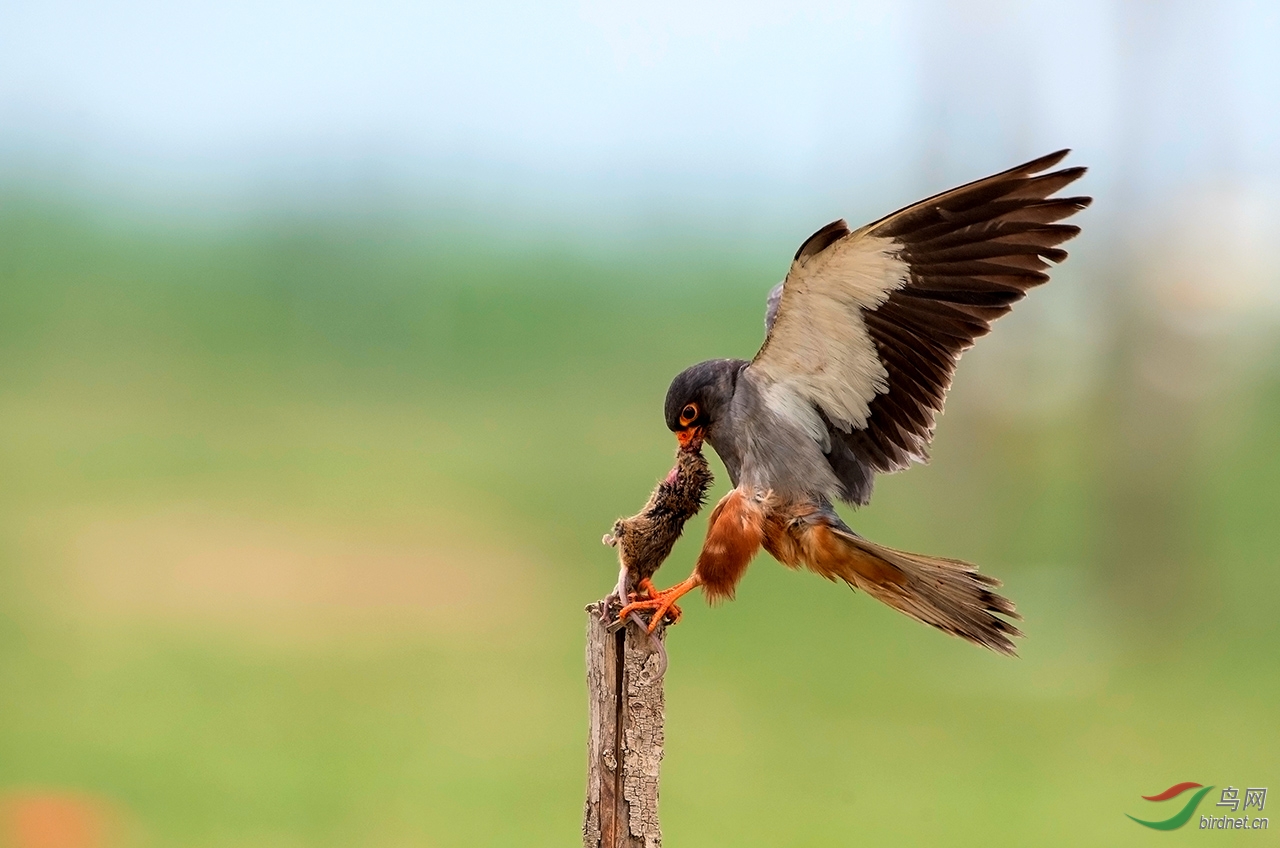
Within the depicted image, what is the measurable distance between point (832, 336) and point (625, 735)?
986mm

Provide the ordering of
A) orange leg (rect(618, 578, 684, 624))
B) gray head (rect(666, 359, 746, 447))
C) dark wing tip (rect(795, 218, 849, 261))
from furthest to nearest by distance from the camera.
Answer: gray head (rect(666, 359, 746, 447)), orange leg (rect(618, 578, 684, 624)), dark wing tip (rect(795, 218, 849, 261))

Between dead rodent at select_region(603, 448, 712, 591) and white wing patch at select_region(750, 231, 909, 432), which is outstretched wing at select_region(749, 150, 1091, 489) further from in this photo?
dead rodent at select_region(603, 448, 712, 591)

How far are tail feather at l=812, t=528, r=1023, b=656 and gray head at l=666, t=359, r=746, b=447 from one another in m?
0.39

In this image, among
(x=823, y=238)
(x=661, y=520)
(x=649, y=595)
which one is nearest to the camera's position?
(x=823, y=238)

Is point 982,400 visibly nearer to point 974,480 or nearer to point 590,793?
point 974,480

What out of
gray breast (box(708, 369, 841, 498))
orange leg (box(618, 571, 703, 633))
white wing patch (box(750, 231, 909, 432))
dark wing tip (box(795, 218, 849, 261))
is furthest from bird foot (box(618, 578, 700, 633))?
dark wing tip (box(795, 218, 849, 261))

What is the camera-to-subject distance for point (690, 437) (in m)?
2.48

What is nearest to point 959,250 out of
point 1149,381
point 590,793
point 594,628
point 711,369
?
point 711,369

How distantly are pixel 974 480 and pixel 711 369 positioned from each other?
3.39m

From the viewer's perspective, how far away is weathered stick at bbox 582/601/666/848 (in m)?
2.22

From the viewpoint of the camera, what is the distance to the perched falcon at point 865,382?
2234 millimetres

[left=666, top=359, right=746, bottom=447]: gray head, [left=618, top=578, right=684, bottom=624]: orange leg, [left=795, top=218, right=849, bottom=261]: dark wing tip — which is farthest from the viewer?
[left=666, top=359, right=746, bottom=447]: gray head

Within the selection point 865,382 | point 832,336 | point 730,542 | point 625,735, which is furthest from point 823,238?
point 625,735

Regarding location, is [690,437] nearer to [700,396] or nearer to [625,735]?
[700,396]
